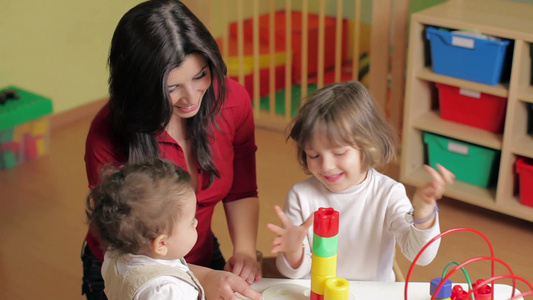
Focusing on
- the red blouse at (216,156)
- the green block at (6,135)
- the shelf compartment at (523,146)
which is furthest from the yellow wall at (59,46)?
the shelf compartment at (523,146)

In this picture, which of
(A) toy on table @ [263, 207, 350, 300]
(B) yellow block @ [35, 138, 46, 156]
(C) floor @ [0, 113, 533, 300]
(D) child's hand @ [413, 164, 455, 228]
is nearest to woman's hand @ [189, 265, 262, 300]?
(A) toy on table @ [263, 207, 350, 300]

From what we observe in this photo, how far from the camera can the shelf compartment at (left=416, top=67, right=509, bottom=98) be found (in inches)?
94.4

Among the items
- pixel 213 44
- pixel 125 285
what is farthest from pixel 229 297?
pixel 213 44

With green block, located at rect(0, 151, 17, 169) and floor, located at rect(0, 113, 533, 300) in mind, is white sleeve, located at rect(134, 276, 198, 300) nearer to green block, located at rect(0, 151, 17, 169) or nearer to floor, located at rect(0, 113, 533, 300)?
floor, located at rect(0, 113, 533, 300)

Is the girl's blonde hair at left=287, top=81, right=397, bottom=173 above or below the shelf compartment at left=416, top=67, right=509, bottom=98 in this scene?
above

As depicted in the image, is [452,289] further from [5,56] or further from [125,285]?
[5,56]

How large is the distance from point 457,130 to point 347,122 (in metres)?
1.31

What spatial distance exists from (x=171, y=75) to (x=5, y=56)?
82.3 inches

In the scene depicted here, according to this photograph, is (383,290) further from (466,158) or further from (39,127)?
(39,127)

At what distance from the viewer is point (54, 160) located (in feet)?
10.3

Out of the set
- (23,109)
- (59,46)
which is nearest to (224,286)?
(23,109)

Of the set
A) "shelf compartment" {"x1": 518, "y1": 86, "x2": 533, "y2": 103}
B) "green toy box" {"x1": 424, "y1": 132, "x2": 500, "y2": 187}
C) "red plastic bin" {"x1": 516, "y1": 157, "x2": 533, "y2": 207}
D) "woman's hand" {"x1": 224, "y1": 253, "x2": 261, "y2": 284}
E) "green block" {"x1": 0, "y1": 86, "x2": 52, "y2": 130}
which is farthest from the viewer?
"green block" {"x1": 0, "y1": 86, "x2": 52, "y2": 130}

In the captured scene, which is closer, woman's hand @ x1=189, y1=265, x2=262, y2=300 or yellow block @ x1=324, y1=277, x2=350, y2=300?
yellow block @ x1=324, y1=277, x2=350, y2=300

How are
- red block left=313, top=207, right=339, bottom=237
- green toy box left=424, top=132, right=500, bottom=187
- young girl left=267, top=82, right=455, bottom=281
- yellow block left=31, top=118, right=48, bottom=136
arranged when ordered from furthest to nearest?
yellow block left=31, top=118, right=48, bottom=136 < green toy box left=424, top=132, right=500, bottom=187 < young girl left=267, top=82, right=455, bottom=281 < red block left=313, top=207, right=339, bottom=237
